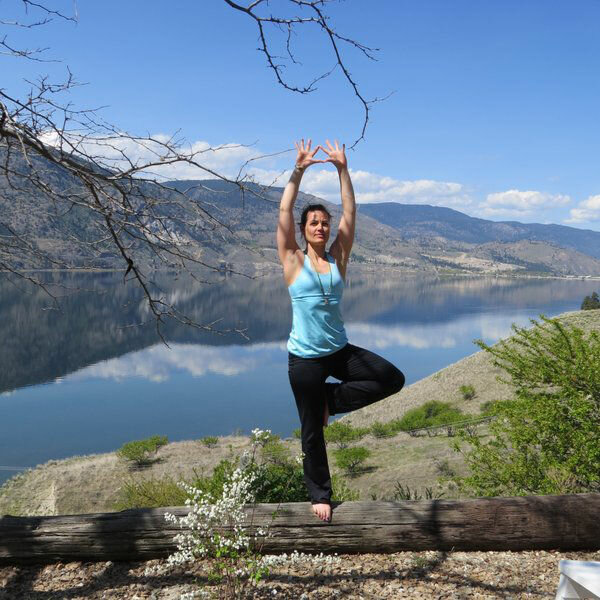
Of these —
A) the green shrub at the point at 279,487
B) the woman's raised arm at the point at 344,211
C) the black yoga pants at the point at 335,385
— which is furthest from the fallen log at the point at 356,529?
the woman's raised arm at the point at 344,211

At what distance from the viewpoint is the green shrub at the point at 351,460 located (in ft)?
71.2

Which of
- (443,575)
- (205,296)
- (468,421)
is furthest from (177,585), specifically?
(205,296)

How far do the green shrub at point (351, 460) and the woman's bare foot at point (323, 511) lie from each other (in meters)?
17.7

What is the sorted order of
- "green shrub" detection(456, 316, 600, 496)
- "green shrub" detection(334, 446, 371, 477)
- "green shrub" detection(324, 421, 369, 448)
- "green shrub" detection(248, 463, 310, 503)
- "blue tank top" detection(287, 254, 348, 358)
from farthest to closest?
"green shrub" detection(324, 421, 369, 448), "green shrub" detection(334, 446, 371, 477), "green shrub" detection(456, 316, 600, 496), "green shrub" detection(248, 463, 310, 503), "blue tank top" detection(287, 254, 348, 358)

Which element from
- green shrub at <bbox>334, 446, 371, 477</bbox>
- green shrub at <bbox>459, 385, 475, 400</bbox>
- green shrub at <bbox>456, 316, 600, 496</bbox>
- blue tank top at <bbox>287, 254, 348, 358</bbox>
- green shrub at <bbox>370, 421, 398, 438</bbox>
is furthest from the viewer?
green shrub at <bbox>459, 385, 475, 400</bbox>

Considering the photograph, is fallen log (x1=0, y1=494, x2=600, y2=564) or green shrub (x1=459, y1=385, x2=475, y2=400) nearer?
A: fallen log (x1=0, y1=494, x2=600, y2=564)

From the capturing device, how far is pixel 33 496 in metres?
20.6

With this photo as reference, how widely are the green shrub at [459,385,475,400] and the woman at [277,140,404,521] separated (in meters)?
37.1

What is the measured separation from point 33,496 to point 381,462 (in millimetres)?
13276

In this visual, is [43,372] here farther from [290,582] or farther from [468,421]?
[290,582]

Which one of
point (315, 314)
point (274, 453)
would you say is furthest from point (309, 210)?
point (274, 453)

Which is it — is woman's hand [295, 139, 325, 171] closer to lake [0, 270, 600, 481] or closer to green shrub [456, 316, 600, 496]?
lake [0, 270, 600, 481]

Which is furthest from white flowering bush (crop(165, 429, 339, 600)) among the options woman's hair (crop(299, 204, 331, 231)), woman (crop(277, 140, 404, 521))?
woman's hair (crop(299, 204, 331, 231))

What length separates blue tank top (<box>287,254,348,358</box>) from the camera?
3771 mm
